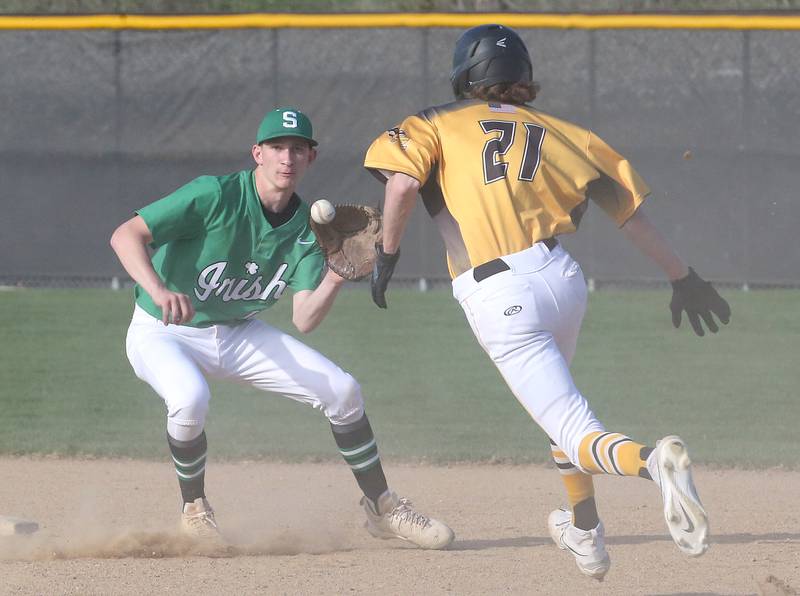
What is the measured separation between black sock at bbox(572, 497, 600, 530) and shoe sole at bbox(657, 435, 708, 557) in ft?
2.45

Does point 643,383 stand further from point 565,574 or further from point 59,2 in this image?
point 59,2

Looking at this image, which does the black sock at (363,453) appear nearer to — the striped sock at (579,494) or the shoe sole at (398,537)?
the shoe sole at (398,537)

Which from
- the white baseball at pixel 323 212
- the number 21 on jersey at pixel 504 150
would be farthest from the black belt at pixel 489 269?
the white baseball at pixel 323 212

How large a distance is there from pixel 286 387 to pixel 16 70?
7455 millimetres

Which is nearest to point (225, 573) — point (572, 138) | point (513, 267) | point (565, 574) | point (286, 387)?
point (286, 387)

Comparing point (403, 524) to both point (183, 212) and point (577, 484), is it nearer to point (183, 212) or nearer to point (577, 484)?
point (577, 484)

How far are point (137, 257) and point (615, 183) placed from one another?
1577mm

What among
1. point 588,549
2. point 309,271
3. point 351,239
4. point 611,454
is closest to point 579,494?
point 588,549

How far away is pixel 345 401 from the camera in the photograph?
4555 mm

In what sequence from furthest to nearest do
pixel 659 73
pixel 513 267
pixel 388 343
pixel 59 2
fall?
pixel 59 2, pixel 659 73, pixel 388 343, pixel 513 267

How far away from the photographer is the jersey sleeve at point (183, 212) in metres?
4.36

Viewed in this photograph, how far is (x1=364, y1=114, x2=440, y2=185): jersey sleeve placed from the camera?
11.8ft

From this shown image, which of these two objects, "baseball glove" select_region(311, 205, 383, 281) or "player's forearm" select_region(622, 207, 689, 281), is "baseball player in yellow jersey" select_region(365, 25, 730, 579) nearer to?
"player's forearm" select_region(622, 207, 689, 281)

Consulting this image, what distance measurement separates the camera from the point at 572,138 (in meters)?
3.78
